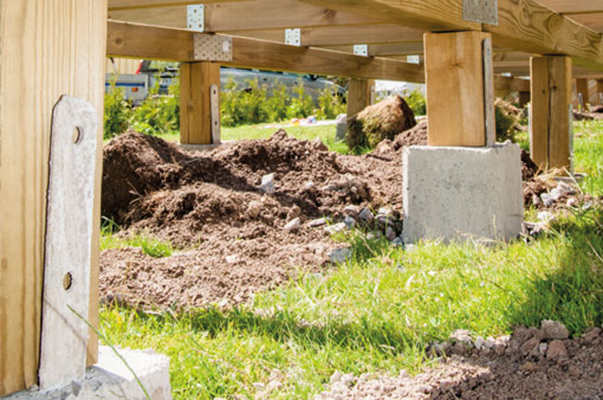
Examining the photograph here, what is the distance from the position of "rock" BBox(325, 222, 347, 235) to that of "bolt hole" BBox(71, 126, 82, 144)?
268 cm

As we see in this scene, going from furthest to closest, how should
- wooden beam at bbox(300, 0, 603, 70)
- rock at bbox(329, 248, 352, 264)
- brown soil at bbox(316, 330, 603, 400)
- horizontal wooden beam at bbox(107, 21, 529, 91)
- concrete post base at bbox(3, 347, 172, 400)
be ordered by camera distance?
horizontal wooden beam at bbox(107, 21, 529, 91) → rock at bbox(329, 248, 352, 264) → wooden beam at bbox(300, 0, 603, 70) → brown soil at bbox(316, 330, 603, 400) → concrete post base at bbox(3, 347, 172, 400)

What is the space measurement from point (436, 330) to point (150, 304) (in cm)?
120

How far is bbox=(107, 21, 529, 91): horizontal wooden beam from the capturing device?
578 centimetres

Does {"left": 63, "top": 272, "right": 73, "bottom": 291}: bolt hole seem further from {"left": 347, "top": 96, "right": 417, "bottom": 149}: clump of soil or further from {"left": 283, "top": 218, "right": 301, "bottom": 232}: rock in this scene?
{"left": 347, "top": 96, "right": 417, "bottom": 149}: clump of soil

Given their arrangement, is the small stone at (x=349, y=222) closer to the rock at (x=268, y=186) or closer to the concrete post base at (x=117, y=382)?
the rock at (x=268, y=186)

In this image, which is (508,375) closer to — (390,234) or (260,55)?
(390,234)

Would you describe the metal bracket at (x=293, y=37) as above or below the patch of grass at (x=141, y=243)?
above

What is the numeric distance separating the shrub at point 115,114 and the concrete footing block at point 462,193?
7.77 m

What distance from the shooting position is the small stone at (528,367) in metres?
1.99

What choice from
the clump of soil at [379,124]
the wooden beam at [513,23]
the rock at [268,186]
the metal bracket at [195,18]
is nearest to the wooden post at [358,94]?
the clump of soil at [379,124]

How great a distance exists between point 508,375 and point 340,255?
5.33ft

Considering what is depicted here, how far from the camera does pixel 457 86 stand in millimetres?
3730

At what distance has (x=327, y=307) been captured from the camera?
2684mm

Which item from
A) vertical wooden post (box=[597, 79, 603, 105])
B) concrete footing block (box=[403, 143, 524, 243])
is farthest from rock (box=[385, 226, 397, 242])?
vertical wooden post (box=[597, 79, 603, 105])
